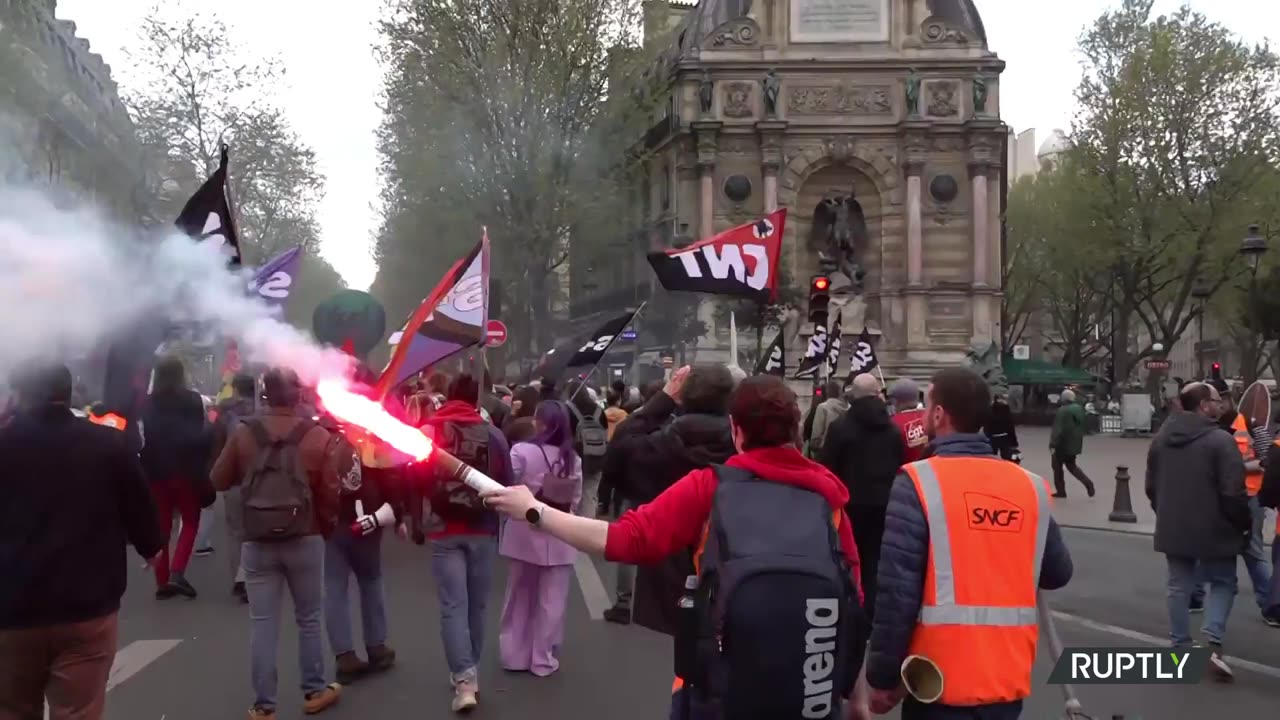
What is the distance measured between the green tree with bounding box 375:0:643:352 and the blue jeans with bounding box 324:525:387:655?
77.5 feet

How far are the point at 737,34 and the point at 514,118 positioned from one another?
569 inches

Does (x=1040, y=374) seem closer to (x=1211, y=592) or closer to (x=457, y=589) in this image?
(x=1211, y=592)

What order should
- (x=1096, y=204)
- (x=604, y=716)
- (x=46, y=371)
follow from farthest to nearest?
(x=1096, y=204)
(x=604, y=716)
(x=46, y=371)

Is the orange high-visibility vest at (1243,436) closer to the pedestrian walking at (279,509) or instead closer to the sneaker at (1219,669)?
the sneaker at (1219,669)

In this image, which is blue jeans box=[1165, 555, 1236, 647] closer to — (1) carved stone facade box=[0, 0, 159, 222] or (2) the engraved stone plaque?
(1) carved stone facade box=[0, 0, 159, 222]

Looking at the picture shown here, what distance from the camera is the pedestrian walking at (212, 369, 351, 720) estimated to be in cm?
582

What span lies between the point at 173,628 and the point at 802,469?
6500 millimetres

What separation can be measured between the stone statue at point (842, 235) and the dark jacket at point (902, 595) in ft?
110

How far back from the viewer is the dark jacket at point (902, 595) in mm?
3430

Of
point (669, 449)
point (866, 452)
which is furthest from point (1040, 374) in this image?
point (669, 449)

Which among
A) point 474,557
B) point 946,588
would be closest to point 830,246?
point 474,557

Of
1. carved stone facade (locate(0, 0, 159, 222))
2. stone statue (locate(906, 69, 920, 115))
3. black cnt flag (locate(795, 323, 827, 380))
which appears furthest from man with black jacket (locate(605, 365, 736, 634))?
stone statue (locate(906, 69, 920, 115))

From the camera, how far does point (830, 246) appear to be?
3884 centimetres

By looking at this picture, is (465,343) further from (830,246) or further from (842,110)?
(842,110)
